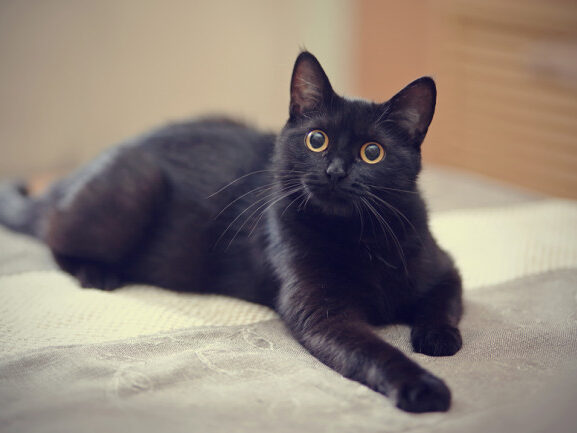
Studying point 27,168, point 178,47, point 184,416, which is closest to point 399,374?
point 184,416

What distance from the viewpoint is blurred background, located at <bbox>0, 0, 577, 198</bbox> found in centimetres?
277

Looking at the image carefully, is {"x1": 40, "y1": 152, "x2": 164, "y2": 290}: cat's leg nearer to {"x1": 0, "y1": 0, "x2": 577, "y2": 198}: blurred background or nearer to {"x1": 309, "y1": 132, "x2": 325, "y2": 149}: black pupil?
{"x1": 309, "y1": 132, "x2": 325, "y2": 149}: black pupil

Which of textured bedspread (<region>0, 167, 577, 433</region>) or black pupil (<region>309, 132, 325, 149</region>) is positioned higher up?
black pupil (<region>309, 132, 325, 149</region>)

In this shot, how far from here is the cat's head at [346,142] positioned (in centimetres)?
119

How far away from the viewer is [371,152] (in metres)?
1.21

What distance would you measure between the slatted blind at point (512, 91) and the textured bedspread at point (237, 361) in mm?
1451

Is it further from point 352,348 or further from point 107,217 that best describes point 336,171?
point 107,217

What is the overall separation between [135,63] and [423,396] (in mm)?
2624

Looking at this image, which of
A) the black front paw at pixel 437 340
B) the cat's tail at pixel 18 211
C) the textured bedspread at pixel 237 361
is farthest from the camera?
the cat's tail at pixel 18 211

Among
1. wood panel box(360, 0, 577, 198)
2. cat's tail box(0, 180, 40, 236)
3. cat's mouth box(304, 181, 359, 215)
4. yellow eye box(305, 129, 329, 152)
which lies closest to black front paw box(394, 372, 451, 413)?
cat's mouth box(304, 181, 359, 215)

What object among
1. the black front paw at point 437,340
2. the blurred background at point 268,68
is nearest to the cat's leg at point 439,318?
the black front paw at point 437,340

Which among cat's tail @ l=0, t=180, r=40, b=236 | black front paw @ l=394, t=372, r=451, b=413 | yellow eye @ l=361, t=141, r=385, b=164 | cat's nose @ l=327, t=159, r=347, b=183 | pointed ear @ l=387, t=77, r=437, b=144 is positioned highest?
pointed ear @ l=387, t=77, r=437, b=144

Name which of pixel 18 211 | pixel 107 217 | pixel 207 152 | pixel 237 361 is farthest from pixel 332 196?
pixel 18 211

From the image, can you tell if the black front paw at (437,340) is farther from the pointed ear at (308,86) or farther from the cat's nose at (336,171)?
the pointed ear at (308,86)
